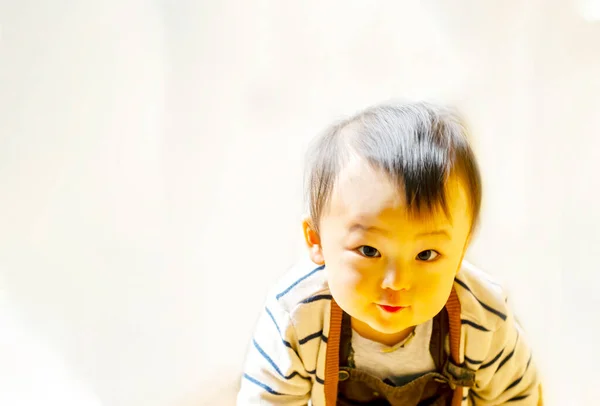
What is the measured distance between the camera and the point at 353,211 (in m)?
0.72

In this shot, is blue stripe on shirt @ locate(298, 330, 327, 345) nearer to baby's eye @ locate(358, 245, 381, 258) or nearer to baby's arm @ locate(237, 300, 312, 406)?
baby's arm @ locate(237, 300, 312, 406)

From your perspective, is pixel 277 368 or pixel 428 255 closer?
pixel 428 255

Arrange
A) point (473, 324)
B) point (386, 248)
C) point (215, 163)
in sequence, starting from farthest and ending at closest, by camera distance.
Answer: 1. point (215, 163)
2. point (473, 324)
3. point (386, 248)

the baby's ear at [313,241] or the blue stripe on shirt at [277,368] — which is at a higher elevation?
the baby's ear at [313,241]

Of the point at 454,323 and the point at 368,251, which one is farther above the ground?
the point at 368,251

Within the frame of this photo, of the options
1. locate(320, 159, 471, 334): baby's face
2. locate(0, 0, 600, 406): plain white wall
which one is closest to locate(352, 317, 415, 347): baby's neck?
locate(320, 159, 471, 334): baby's face

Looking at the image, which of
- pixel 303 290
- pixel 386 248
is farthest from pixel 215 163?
pixel 386 248

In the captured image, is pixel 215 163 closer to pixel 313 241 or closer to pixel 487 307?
pixel 313 241

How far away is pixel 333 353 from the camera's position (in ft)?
2.81

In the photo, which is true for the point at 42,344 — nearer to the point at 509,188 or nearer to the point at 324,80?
the point at 324,80

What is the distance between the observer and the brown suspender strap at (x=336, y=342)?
845 mm

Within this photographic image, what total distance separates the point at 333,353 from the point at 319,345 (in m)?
0.02

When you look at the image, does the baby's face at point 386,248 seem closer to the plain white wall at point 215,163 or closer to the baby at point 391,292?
Answer: the baby at point 391,292

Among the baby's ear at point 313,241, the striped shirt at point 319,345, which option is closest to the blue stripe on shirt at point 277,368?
the striped shirt at point 319,345
